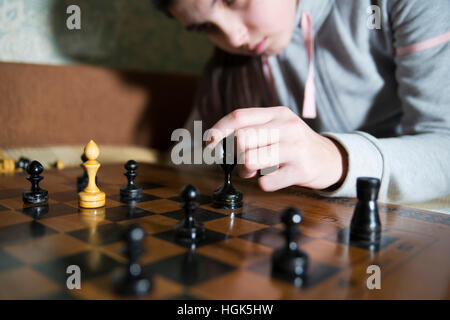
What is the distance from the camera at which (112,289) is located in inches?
20.0

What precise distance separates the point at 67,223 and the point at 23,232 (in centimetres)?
9

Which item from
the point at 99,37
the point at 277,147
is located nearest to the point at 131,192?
the point at 277,147

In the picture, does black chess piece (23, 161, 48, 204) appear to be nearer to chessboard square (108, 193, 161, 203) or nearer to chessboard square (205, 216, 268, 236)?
chessboard square (108, 193, 161, 203)

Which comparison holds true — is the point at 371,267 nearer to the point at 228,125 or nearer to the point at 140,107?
the point at 228,125

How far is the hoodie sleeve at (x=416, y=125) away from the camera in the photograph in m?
1.05

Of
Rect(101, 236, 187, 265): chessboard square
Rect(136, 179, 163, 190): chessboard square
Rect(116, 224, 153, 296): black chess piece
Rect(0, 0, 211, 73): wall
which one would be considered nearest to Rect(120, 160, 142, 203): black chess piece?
Rect(136, 179, 163, 190): chessboard square

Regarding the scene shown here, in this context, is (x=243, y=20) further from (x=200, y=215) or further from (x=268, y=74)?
(x=200, y=215)

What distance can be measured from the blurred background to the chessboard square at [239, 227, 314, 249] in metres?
1.30

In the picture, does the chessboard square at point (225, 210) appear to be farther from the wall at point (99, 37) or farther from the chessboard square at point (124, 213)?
the wall at point (99, 37)

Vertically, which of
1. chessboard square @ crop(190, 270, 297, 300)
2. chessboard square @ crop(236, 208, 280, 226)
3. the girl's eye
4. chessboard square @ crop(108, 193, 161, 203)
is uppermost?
the girl's eye

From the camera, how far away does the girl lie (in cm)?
98

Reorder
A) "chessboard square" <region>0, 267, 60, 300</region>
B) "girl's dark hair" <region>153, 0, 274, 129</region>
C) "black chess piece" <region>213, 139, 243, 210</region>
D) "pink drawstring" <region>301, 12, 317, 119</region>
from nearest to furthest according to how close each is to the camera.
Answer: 1. "chessboard square" <region>0, 267, 60, 300</region>
2. "black chess piece" <region>213, 139, 243, 210</region>
3. "pink drawstring" <region>301, 12, 317, 119</region>
4. "girl's dark hair" <region>153, 0, 274, 129</region>
